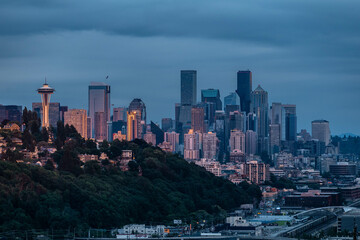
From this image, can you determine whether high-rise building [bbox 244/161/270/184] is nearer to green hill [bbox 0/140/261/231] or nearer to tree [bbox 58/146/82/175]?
green hill [bbox 0/140/261/231]

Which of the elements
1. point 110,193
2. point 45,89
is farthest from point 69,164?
point 45,89

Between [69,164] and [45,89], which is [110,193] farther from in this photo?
[45,89]

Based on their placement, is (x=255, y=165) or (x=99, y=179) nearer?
(x=99, y=179)

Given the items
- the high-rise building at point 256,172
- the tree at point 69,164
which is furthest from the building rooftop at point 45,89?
the tree at point 69,164

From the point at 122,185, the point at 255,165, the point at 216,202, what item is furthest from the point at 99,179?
the point at 255,165

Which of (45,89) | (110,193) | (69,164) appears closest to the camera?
(110,193)

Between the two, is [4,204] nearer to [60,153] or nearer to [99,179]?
[99,179]

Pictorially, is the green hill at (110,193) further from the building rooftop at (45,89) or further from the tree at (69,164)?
the building rooftop at (45,89)
